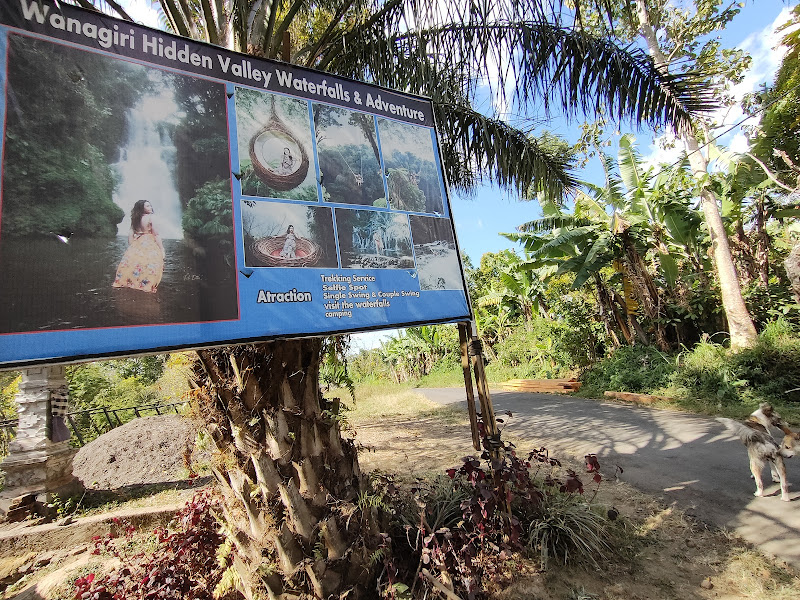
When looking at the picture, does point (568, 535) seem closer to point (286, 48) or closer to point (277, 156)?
point (277, 156)

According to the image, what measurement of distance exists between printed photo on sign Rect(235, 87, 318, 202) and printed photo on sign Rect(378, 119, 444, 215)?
0.64 meters

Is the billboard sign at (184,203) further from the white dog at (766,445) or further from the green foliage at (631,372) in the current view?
the green foliage at (631,372)

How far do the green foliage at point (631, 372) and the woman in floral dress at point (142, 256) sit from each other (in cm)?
1003

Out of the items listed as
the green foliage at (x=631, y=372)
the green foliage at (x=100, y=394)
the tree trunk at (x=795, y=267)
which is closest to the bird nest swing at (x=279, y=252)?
the tree trunk at (x=795, y=267)

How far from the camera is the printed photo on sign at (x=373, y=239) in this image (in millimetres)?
2674

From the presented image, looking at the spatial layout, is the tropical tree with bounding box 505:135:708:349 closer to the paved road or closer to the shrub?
the paved road

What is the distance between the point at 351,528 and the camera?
2.58 metres

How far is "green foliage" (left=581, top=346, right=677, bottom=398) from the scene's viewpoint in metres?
9.20

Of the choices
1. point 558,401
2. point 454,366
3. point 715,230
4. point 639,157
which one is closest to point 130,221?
point 558,401

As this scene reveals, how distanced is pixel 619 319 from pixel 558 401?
127 inches

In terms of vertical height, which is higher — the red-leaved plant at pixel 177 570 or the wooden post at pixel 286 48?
the wooden post at pixel 286 48

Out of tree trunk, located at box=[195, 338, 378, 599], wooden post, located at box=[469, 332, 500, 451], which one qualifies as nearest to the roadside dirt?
tree trunk, located at box=[195, 338, 378, 599]

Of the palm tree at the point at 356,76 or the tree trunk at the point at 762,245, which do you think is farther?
the tree trunk at the point at 762,245

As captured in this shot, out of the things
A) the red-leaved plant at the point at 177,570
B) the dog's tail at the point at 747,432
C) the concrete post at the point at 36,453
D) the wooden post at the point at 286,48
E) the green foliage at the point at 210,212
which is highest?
the wooden post at the point at 286,48
